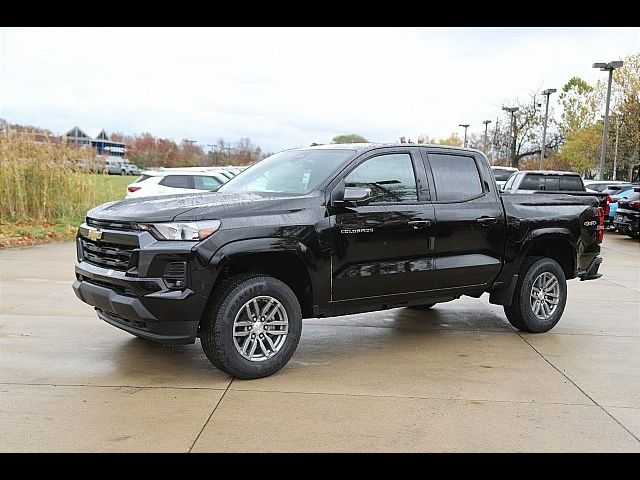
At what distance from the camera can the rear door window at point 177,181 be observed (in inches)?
612

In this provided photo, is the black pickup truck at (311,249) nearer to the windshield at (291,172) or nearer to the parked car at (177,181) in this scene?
the windshield at (291,172)

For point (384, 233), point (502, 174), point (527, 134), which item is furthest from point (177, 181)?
point (527, 134)

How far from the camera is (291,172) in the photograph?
5969 millimetres

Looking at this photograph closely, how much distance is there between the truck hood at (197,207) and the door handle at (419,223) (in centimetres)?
95

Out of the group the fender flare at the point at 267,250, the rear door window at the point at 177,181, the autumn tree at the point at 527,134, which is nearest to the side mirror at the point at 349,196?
the fender flare at the point at 267,250

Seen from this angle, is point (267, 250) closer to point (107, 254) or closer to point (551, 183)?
point (107, 254)

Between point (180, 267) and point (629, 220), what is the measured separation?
54.5ft

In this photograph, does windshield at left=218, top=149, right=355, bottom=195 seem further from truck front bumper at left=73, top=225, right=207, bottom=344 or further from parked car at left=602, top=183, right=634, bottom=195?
parked car at left=602, top=183, right=634, bottom=195

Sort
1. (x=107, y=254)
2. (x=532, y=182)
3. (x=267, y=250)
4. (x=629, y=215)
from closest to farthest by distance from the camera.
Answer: (x=267, y=250) < (x=107, y=254) < (x=532, y=182) < (x=629, y=215)

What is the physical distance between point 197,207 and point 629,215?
53.9ft

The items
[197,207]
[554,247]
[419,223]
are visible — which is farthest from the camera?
[554,247]

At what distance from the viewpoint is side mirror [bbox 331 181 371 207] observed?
528cm

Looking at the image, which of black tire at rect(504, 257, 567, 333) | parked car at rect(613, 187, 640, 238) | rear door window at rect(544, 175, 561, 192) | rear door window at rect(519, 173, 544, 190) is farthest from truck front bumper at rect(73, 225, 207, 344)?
parked car at rect(613, 187, 640, 238)
